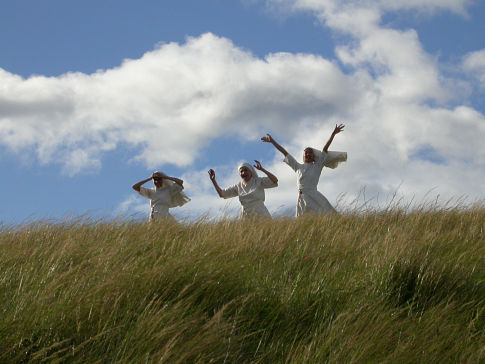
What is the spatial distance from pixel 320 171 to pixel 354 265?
715cm

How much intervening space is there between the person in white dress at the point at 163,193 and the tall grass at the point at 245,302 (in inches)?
250

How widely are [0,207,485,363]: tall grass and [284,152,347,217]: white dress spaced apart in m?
5.70

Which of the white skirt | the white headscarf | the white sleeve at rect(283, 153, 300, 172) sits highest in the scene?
the white headscarf

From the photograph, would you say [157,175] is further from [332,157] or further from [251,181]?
[332,157]

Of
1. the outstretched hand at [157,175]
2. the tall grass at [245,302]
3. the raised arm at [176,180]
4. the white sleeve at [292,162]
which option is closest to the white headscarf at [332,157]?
the white sleeve at [292,162]

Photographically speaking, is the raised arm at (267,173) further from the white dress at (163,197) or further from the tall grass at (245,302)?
the tall grass at (245,302)

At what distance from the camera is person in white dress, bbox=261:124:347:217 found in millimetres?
11945

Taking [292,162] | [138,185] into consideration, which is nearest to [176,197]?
[138,185]

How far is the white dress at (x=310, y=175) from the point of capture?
11945 millimetres

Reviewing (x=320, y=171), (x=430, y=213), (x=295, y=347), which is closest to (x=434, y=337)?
(x=295, y=347)

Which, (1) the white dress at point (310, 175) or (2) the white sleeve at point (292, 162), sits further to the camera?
(2) the white sleeve at point (292, 162)

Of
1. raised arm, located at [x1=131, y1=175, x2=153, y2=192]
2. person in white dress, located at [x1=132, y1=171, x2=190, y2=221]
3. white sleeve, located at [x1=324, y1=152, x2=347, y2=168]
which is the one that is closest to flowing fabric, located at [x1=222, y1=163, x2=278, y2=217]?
white sleeve, located at [x1=324, y1=152, x2=347, y2=168]

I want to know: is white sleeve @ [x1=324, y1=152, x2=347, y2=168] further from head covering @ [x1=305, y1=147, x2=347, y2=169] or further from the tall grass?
A: the tall grass

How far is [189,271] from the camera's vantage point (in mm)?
4594
